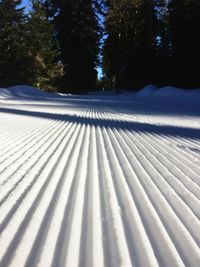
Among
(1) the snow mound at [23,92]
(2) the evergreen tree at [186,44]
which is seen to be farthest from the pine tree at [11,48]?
(2) the evergreen tree at [186,44]

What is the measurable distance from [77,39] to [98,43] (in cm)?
285

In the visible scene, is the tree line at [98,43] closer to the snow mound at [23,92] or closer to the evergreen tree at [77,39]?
the evergreen tree at [77,39]

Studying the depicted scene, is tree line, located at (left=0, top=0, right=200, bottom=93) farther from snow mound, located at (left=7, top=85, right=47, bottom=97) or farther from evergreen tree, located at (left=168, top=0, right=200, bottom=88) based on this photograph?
snow mound, located at (left=7, top=85, right=47, bottom=97)

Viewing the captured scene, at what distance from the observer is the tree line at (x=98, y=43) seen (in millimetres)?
36875

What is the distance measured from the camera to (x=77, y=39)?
48406 mm

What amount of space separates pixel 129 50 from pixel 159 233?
143 feet

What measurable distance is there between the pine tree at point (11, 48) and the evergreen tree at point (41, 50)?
966mm

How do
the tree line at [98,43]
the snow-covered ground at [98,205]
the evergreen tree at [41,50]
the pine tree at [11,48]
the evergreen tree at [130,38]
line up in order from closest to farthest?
the snow-covered ground at [98,205]
the tree line at [98,43]
the pine tree at [11,48]
the evergreen tree at [41,50]
the evergreen tree at [130,38]

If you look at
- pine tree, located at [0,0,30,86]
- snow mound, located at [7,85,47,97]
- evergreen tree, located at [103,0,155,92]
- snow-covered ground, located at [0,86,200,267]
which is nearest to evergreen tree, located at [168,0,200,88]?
evergreen tree, located at [103,0,155,92]

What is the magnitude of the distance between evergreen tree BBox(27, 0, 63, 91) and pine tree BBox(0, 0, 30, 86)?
97cm

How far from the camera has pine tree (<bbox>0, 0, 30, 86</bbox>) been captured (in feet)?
132

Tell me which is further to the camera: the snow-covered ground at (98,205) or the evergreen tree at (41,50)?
the evergreen tree at (41,50)

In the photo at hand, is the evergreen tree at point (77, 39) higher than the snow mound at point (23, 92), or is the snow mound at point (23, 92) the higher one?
the evergreen tree at point (77, 39)

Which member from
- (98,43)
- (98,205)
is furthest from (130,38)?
(98,205)
